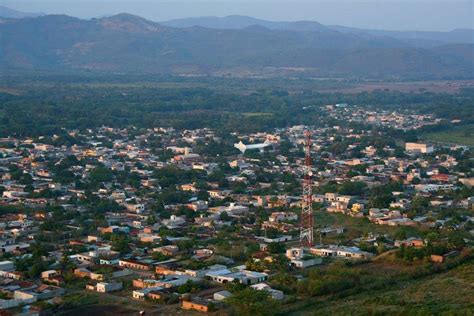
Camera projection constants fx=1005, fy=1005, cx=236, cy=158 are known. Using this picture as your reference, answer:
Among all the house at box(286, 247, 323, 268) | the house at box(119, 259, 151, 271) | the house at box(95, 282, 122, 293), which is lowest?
the house at box(119, 259, 151, 271)

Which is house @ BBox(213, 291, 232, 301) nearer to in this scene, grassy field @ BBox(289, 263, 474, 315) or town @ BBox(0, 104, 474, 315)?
town @ BBox(0, 104, 474, 315)

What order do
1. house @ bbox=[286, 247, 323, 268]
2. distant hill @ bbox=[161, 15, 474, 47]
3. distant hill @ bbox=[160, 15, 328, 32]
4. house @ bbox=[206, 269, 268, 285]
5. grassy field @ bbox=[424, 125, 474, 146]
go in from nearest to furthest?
1. house @ bbox=[206, 269, 268, 285]
2. house @ bbox=[286, 247, 323, 268]
3. grassy field @ bbox=[424, 125, 474, 146]
4. distant hill @ bbox=[161, 15, 474, 47]
5. distant hill @ bbox=[160, 15, 328, 32]

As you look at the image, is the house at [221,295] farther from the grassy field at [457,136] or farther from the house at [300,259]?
the grassy field at [457,136]

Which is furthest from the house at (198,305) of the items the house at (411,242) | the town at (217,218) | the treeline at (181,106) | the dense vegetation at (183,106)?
the treeline at (181,106)

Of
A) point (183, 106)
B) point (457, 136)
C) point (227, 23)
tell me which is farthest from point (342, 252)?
point (227, 23)

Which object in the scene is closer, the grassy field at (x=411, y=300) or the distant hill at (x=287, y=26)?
the grassy field at (x=411, y=300)

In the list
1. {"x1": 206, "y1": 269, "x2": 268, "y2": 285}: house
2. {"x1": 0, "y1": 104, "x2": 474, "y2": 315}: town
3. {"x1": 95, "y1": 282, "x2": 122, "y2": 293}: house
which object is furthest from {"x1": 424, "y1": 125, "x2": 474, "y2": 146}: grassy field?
{"x1": 95, "y1": 282, "x2": 122, "y2": 293}: house
